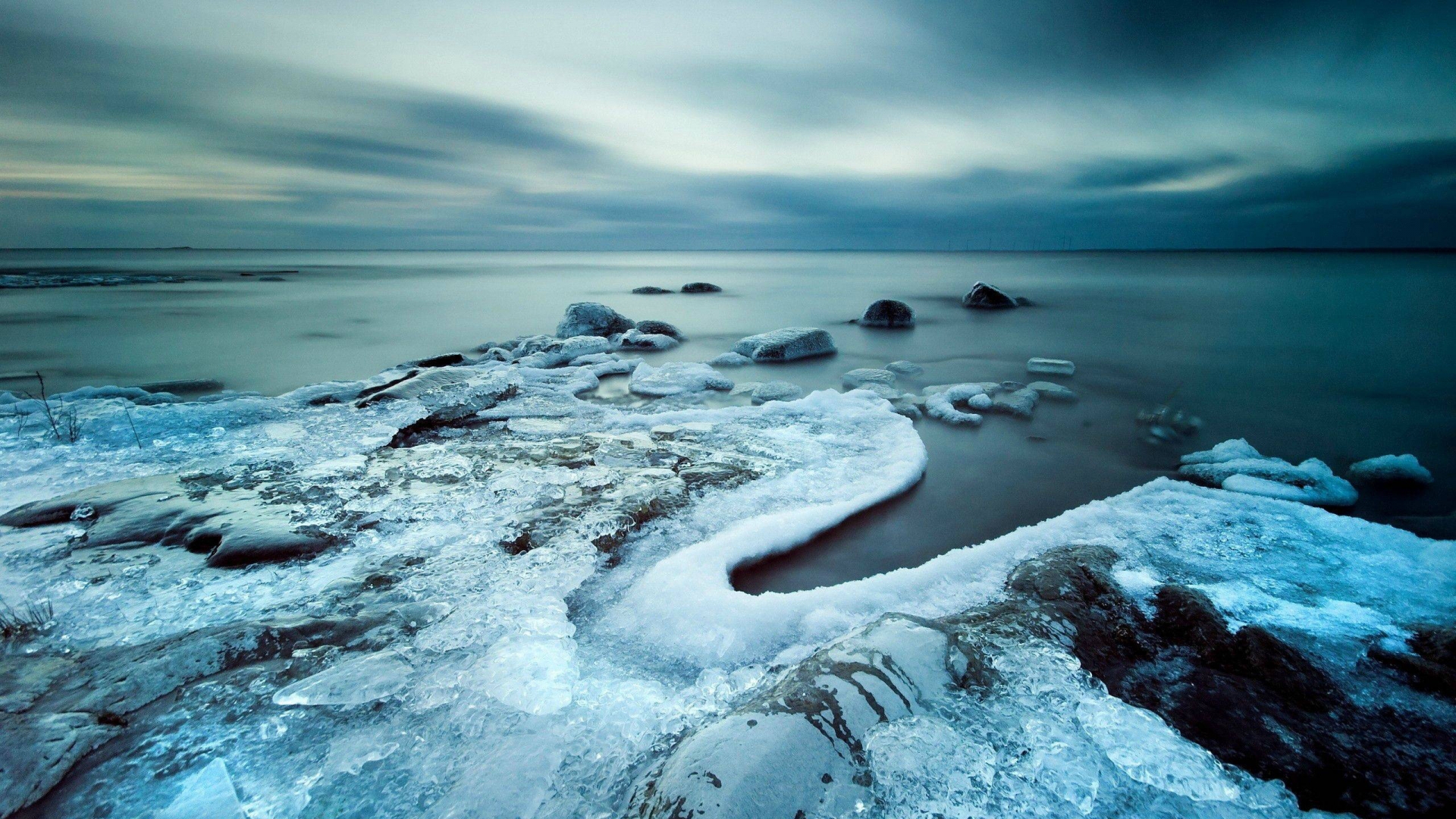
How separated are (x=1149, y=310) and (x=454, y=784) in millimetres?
17851

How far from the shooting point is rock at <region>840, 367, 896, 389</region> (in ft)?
21.3

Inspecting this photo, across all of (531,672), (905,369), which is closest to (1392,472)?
(905,369)

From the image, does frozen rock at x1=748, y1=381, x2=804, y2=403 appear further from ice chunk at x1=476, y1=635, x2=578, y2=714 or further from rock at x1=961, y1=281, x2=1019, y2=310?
rock at x1=961, y1=281, x2=1019, y2=310

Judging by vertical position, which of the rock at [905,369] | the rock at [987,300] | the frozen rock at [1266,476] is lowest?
the rock at [905,369]

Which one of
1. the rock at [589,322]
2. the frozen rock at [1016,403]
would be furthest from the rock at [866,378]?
the rock at [589,322]

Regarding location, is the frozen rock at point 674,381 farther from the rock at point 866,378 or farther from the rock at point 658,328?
the rock at point 658,328

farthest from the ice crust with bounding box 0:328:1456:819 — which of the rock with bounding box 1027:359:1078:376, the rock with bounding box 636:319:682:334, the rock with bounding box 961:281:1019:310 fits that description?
the rock with bounding box 961:281:1019:310

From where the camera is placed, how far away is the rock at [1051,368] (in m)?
7.43

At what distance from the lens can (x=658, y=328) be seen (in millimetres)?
10508

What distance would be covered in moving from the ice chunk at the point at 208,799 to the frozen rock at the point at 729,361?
6.64 metres

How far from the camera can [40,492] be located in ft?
9.91

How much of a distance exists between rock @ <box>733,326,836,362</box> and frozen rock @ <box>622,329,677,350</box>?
145 centimetres

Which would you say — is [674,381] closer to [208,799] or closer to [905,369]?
[905,369]

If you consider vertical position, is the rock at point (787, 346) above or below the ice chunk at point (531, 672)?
above
